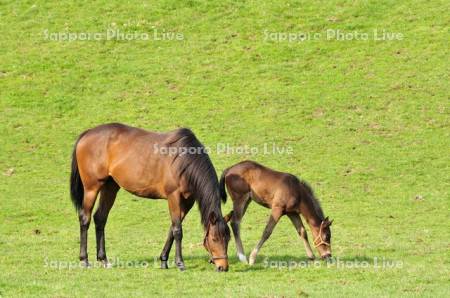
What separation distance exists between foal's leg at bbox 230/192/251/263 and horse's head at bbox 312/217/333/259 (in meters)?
1.46

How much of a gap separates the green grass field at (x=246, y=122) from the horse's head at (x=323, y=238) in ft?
1.35

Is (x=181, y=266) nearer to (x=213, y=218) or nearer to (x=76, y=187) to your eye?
(x=213, y=218)

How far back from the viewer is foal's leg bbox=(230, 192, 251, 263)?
1644 centimetres

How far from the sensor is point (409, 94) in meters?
31.3

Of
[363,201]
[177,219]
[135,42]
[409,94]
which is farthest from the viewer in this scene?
[135,42]

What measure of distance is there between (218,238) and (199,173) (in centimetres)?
124

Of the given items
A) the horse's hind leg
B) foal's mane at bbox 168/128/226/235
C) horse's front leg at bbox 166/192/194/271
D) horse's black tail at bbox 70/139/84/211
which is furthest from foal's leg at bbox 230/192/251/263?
horse's black tail at bbox 70/139/84/211

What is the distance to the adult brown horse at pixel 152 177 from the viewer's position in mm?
14875

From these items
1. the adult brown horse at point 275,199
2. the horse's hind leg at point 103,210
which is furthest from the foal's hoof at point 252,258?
the horse's hind leg at point 103,210

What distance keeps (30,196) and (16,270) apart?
9.76 metres

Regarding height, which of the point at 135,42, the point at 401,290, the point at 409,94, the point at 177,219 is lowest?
the point at 401,290

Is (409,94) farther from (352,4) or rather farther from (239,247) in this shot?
(239,247)

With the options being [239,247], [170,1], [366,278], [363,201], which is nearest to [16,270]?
[239,247]

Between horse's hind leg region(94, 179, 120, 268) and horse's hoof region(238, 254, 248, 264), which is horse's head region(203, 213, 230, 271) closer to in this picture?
horse's hoof region(238, 254, 248, 264)
